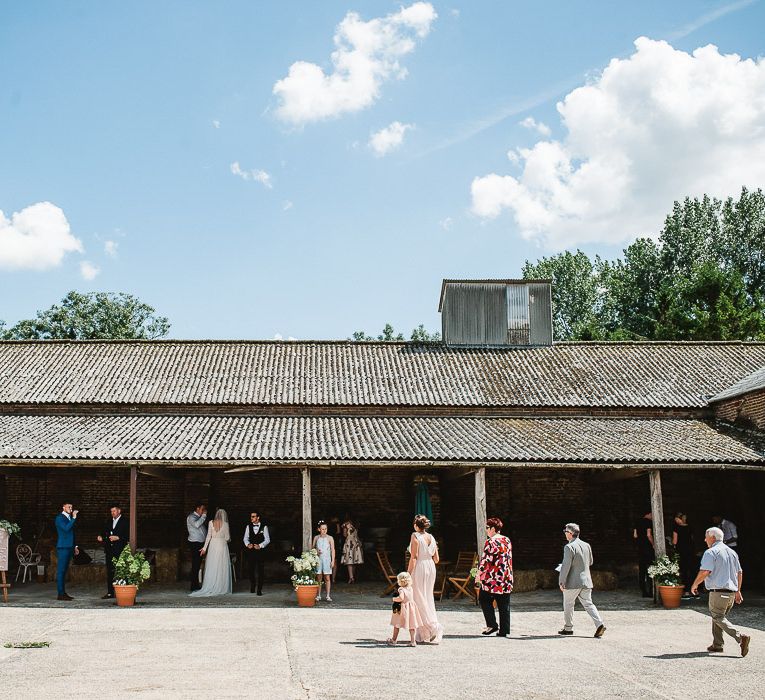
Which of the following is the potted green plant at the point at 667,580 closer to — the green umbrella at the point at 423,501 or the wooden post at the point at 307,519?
the green umbrella at the point at 423,501

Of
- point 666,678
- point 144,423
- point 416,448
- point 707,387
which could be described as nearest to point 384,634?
point 666,678

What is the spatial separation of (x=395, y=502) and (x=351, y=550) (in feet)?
8.25

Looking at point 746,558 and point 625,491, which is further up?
point 625,491

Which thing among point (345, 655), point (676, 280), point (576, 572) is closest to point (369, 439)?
point (576, 572)

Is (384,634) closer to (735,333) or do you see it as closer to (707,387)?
(707,387)

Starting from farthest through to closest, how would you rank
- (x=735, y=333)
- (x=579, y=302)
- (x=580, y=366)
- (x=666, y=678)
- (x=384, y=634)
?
(x=579, y=302), (x=735, y=333), (x=580, y=366), (x=384, y=634), (x=666, y=678)

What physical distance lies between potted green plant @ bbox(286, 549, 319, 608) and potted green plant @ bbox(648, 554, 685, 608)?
19.6ft

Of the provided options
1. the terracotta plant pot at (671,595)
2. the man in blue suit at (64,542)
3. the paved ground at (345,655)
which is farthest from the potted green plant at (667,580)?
the man in blue suit at (64,542)

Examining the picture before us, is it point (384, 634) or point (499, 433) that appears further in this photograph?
point (499, 433)

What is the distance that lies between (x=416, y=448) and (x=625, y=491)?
22.6 ft

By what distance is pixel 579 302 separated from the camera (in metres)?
54.2

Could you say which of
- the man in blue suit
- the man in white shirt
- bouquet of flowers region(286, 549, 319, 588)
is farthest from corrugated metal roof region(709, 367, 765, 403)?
the man in blue suit

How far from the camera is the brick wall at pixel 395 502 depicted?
Answer: 63.3 feet

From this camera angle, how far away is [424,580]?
10.2 m
